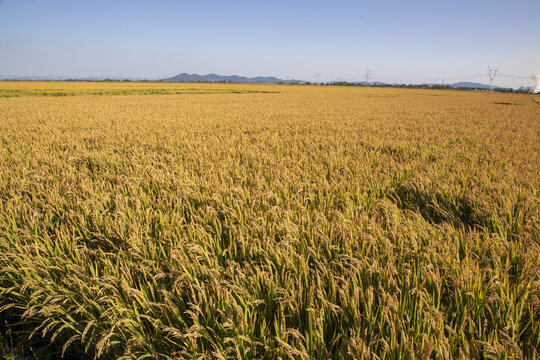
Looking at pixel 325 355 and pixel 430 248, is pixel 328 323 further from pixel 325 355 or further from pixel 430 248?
pixel 430 248

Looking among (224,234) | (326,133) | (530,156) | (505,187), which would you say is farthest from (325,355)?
(326,133)

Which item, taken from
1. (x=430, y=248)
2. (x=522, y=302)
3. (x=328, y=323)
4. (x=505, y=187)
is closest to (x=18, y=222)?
(x=328, y=323)

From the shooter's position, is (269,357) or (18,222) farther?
(18,222)

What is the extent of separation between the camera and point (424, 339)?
1.06 meters

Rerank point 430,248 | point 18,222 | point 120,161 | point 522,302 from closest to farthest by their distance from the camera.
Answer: point 522,302, point 430,248, point 18,222, point 120,161

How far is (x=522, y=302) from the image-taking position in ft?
4.11

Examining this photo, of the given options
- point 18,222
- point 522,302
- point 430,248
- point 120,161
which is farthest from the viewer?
point 120,161

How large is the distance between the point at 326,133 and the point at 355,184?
504 centimetres

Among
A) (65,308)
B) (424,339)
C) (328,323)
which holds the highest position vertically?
(424,339)

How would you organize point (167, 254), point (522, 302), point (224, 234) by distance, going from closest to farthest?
point (522, 302) < point (167, 254) < point (224, 234)

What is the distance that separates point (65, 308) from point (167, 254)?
1.98ft

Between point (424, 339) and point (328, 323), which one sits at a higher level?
point (424, 339)

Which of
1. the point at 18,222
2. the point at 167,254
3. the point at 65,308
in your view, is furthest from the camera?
the point at 18,222

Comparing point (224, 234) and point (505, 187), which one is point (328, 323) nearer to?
point (224, 234)
